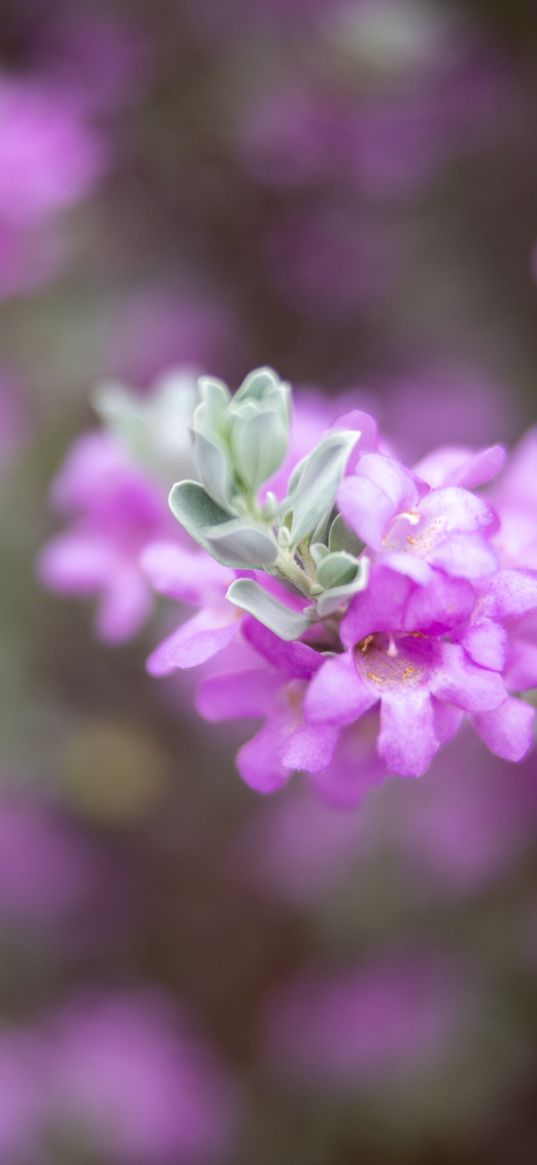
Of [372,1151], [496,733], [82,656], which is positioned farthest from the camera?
[82,656]

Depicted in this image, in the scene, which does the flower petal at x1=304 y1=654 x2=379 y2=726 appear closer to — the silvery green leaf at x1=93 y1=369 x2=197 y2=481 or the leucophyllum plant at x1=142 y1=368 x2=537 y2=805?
the leucophyllum plant at x1=142 y1=368 x2=537 y2=805

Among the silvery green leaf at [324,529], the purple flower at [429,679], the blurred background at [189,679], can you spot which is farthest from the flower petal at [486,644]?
the blurred background at [189,679]

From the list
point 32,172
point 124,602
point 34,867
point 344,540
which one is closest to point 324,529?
point 344,540

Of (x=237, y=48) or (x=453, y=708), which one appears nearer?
(x=453, y=708)

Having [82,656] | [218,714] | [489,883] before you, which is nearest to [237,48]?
[82,656]

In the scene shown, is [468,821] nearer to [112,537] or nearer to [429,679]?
[112,537]

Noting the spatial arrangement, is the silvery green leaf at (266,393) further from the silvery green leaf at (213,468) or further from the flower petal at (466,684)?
the flower petal at (466,684)

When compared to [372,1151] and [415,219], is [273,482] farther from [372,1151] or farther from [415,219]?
[415,219]

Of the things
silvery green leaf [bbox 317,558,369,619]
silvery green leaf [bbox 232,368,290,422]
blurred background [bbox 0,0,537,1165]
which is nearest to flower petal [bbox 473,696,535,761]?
silvery green leaf [bbox 317,558,369,619]
